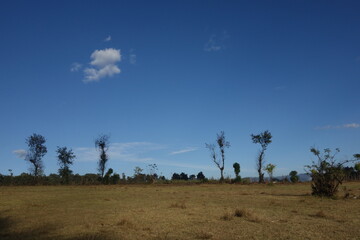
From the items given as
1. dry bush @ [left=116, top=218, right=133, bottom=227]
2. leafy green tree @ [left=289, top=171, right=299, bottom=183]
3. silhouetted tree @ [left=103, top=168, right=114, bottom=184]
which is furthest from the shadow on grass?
leafy green tree @ [left=289, top=171, right=299, bottom=183]

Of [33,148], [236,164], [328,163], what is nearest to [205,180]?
[236,164]

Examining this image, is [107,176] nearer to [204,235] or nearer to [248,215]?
[248,215]

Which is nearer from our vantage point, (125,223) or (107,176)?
(125,223)

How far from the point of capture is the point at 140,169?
2170 inches

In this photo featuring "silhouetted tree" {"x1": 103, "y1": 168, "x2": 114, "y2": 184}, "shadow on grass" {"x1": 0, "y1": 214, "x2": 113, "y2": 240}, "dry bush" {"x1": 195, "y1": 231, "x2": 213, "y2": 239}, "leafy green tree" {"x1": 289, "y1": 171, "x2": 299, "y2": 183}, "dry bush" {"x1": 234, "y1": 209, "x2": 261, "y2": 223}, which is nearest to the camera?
"dry bush" {"x1": 195, "y1": 231, "x2": 213, "y2": 239}

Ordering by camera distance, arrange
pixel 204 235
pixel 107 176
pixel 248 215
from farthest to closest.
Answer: pixel 107 176 → pixel 248 215 → pixel 204 235

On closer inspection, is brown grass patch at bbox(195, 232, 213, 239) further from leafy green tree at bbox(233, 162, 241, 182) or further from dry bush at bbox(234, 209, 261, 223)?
leafy green tree at bbox(233, 162, 241, 182)

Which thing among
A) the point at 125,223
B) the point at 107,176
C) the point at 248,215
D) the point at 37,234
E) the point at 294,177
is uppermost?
the point at 107,176

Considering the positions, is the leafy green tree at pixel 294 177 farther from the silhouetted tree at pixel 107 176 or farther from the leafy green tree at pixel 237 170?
the silhouetted tree at pixel 107 176

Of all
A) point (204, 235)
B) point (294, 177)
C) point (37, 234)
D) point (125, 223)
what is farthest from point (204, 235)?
point (294, 177)

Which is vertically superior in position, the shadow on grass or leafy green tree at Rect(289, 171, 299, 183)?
leafy green tree at Rect(289, 171, 299, 183)

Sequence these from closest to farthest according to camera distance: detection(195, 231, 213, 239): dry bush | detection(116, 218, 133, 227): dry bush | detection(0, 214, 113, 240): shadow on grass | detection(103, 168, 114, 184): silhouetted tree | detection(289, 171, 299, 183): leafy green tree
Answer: detection(195, 231, 213, 239): dry bush, detection(0, 214, 113, 240): shadow on grass, detection(116, 218, 133, 227): dry bush, detection(289, 171, 299, 183): leafy green tree, detection(103, 168, 114, 184): silhouetted tree

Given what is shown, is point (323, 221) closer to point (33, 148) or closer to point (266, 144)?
point (266, 144)

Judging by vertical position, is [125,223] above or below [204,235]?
above
